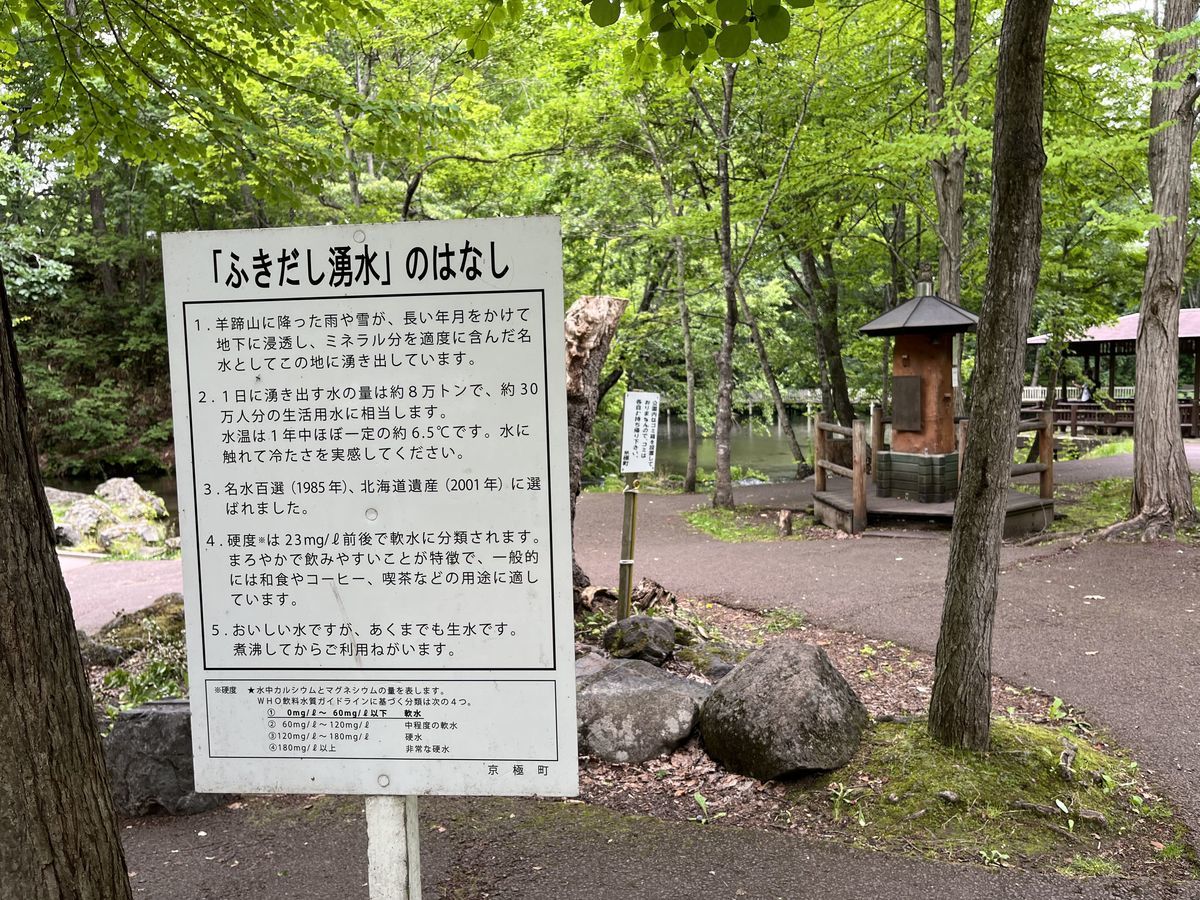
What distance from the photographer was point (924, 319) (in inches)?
412

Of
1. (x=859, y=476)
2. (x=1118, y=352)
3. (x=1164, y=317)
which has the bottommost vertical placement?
(x=859, y=476)

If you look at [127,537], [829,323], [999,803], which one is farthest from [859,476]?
[127,537]

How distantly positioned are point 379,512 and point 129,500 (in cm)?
1604

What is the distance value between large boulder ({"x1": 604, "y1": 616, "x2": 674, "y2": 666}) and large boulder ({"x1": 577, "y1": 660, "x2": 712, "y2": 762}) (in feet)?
2.87

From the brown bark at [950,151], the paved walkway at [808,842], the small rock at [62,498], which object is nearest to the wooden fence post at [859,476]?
the paved walkway at [808,842]

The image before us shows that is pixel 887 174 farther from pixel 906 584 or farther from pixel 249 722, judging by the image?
pixel 249 722

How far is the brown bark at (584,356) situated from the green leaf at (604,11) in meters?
2.84

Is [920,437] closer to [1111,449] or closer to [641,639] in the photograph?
[641,639]

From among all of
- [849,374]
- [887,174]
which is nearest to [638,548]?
[887,174]

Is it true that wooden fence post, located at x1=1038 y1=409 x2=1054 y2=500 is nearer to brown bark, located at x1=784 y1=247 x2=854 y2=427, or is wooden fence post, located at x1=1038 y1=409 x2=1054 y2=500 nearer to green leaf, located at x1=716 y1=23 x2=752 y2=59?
brown bark, located at x1=784 y1=247 x2=854 y2=427

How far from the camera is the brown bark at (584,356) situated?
602 centimetres

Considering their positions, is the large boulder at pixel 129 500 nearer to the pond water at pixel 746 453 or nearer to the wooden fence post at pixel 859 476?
the pond water at pixel 746 453

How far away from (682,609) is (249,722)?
5470 millimetres

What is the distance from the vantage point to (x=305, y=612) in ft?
6.87
